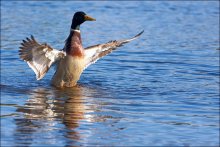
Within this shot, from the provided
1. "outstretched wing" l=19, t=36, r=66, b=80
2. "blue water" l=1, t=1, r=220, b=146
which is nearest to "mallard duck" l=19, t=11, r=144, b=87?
"outstretched wing" l=19, t=36, r=66, b=80

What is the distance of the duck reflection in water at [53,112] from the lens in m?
7.87

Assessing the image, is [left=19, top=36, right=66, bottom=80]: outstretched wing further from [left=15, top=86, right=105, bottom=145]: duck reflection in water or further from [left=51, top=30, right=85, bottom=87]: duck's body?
[left=15, top=86, right=105, bottom=145]: duck reflection in water

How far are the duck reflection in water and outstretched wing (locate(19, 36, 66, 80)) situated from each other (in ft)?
1.36

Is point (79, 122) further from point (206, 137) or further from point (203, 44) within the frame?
point (203, 44)

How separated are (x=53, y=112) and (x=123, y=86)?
2.40m

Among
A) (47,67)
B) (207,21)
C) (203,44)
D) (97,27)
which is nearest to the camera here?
(47,67)

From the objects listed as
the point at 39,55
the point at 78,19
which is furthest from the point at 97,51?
the point at 39,55

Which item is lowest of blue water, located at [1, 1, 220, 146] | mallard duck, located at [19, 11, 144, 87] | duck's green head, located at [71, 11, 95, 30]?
blue water, located at [1, 1, 220, 146]

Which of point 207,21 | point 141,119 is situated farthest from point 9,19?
point 141,119

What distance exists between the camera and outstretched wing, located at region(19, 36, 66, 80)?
35.5ft

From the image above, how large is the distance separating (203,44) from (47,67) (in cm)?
545

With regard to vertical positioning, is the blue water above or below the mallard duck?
below

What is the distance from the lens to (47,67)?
11.4m

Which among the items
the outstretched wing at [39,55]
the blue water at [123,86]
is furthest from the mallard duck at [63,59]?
the blue water at [123,86]
